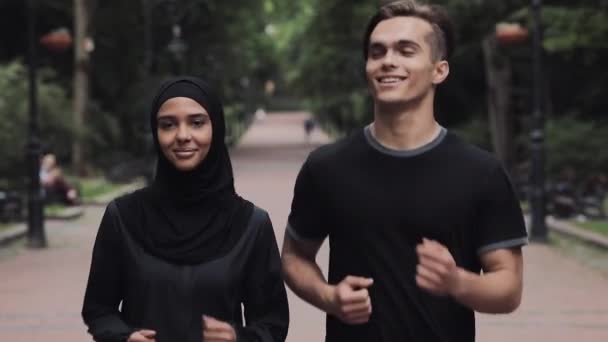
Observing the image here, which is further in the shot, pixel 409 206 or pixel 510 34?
pixel 510 34

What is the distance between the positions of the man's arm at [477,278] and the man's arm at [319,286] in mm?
189

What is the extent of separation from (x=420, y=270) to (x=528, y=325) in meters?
8.44

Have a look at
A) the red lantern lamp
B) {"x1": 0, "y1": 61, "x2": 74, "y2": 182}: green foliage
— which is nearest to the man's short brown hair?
the red lantern lamp

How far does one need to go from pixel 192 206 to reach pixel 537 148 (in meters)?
17.5

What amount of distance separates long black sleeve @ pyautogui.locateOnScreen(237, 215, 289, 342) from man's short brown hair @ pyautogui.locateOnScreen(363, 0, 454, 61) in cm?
79

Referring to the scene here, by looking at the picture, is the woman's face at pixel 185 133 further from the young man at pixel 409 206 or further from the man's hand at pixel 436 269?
the man's hand at pixel 436 269

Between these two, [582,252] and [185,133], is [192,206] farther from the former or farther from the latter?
[582,252]

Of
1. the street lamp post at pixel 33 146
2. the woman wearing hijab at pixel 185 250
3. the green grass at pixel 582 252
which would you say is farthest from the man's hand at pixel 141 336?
the street lamp post at pixel 33 146

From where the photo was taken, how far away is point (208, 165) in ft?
13.9

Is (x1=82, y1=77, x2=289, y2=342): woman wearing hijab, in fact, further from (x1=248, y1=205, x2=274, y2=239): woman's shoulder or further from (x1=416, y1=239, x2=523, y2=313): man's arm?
(x1=416, y1=239, x2=523, y2=313): man's arm

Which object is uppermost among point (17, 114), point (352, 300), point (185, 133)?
point (185, 133)

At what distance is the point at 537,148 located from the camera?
21172mm

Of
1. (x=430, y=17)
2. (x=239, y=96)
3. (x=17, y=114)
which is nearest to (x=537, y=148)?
(x=17, y=114)

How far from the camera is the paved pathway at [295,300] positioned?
11.4 meters
